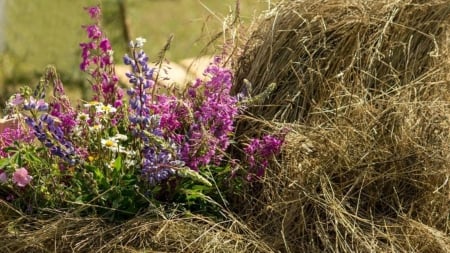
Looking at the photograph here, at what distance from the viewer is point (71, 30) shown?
6105 mm

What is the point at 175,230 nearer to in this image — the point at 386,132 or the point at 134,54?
the point at 134,54

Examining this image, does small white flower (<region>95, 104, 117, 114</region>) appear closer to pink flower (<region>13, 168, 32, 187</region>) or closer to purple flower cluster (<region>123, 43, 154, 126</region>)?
purple flower cluster (<region>123, 43, 154, 126</region>)

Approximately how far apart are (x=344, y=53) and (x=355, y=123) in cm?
26

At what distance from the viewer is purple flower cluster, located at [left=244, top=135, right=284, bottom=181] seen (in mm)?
2037

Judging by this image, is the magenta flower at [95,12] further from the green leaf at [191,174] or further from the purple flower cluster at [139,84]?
the green leaf at [191,174]

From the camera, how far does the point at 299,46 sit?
234 centimetres

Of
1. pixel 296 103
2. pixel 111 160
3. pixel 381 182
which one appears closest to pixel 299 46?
pixel 296 103

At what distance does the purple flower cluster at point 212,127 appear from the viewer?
2014mm

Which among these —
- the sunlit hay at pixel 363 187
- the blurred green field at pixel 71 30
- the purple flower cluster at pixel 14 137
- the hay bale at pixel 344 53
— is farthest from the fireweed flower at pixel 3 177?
the blurred green field at pixel 71 30

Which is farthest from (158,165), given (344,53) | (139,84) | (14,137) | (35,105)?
(344,53)

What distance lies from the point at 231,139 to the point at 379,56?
48cm

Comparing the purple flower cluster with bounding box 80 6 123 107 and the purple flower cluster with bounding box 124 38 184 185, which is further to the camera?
the purple flower cluster with bounding box 80 6 123 107

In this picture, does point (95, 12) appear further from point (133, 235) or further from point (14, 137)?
point (133, 235)

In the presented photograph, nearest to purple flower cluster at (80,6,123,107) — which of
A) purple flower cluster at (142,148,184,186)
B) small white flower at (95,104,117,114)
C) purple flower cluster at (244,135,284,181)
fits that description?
small white flower at (95,104,117,114)
